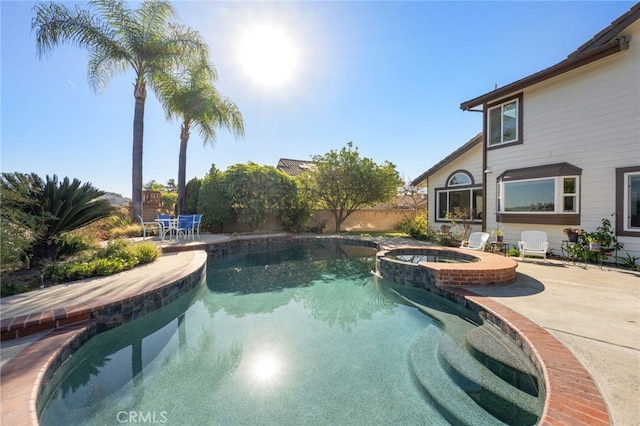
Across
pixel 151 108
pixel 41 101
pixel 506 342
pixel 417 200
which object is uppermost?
pixel 151 108

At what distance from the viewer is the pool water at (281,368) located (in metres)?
3.01

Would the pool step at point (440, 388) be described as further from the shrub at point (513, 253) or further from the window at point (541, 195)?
the window at point (541, 195)

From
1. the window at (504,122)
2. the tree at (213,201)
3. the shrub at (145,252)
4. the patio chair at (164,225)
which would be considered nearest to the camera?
the shrub at (145,252)

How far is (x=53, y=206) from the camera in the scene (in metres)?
6.12

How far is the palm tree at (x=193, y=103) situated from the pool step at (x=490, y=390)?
1656 cm

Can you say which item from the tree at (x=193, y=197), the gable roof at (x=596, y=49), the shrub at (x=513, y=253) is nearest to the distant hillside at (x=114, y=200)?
the tree at (x=193, y=197)

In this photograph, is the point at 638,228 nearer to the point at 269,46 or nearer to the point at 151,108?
the point at 269,46

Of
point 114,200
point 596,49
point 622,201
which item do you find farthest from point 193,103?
point 622,201

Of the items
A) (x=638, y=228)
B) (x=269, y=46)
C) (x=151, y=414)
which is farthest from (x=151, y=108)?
(x=638, y=228)

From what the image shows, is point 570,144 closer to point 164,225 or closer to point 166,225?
point 164,225

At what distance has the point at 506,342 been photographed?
4121mm

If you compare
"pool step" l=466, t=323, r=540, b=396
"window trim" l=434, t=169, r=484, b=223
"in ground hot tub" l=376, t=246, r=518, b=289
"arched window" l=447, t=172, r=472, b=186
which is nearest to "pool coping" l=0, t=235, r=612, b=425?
"pool step" l=466, t=323, r=540, b=396

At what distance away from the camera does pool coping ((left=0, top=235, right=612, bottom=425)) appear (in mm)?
2352

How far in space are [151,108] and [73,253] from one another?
35.2 feet
